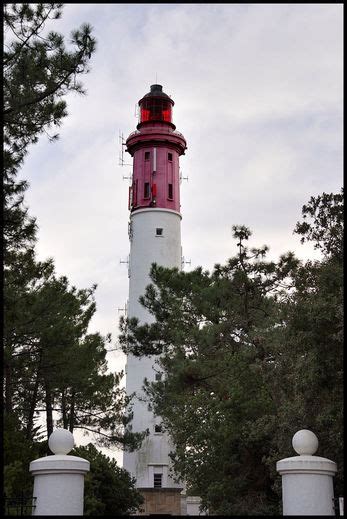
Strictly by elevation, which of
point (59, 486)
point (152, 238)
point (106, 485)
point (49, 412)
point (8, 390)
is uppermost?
point (152, 238)

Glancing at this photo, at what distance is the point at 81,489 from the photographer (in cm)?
892

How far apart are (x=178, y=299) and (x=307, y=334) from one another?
1339 cm

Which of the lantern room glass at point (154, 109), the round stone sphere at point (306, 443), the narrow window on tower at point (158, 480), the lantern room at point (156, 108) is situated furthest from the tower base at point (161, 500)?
the round stone sphere at point (306, 443)

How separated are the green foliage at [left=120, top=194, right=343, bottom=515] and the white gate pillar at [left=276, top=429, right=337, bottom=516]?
2.78 m

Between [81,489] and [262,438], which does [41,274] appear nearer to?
[262,438]

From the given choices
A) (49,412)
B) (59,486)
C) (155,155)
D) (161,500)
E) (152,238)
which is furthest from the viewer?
(155,155)

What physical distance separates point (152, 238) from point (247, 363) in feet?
55.1

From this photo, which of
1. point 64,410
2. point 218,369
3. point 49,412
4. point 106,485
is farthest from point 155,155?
point 106,485

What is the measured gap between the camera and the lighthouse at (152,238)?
33.2 m

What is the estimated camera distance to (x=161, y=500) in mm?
32750

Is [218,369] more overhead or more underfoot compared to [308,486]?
more overhead

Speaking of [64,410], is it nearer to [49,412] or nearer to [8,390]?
[49,412]

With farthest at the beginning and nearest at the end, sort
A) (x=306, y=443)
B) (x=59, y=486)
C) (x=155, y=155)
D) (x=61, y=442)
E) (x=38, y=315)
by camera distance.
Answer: (x=155, y=155), (x=38, y=315), (x=306, y=443), (x=61, y=442), (x=59, y=486)

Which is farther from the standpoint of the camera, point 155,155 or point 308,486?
point 155,155
